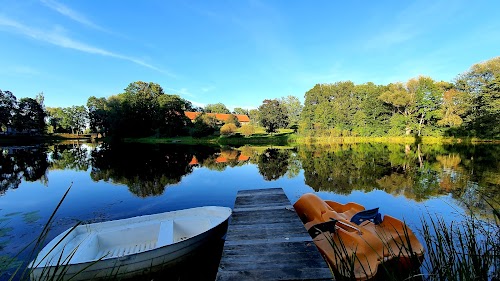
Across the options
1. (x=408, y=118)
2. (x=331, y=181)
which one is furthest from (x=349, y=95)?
(x=331, y=181)

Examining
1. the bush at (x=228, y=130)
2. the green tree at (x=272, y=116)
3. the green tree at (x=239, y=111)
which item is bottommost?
the bush at (x=228, y=130)

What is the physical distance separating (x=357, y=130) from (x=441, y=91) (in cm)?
1225

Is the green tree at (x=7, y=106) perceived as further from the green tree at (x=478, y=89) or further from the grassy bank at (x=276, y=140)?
the green tree at (x=478, y=89)

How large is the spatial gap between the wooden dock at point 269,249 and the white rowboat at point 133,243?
0.76 m

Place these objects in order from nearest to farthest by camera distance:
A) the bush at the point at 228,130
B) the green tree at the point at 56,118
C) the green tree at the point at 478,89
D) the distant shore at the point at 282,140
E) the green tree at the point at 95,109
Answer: the green tree at the point at 478,89, the distant shore at the point at 282,140, the bush at the point at 228,130, the green tree at the point at 95,109, the green tree at the point at 56,118

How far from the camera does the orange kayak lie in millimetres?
3635

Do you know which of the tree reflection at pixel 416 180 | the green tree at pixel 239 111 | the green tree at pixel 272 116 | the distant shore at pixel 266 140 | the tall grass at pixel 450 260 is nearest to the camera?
the tall grass at pixel 450 260

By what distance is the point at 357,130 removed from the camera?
4062 cm

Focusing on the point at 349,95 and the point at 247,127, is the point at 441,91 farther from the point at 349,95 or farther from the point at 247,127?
the point at 247,127

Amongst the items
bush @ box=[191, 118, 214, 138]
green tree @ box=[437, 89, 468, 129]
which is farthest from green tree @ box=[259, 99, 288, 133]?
green tree @ box=[437, 89, 468, 129]

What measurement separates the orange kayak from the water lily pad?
24.4 ft

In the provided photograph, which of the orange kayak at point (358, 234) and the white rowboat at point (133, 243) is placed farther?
the white rowboat at point (133, 243)

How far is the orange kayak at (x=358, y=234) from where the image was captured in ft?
11.9

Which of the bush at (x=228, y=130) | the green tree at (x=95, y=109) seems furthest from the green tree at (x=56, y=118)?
the bush at (x=228, y=130)
